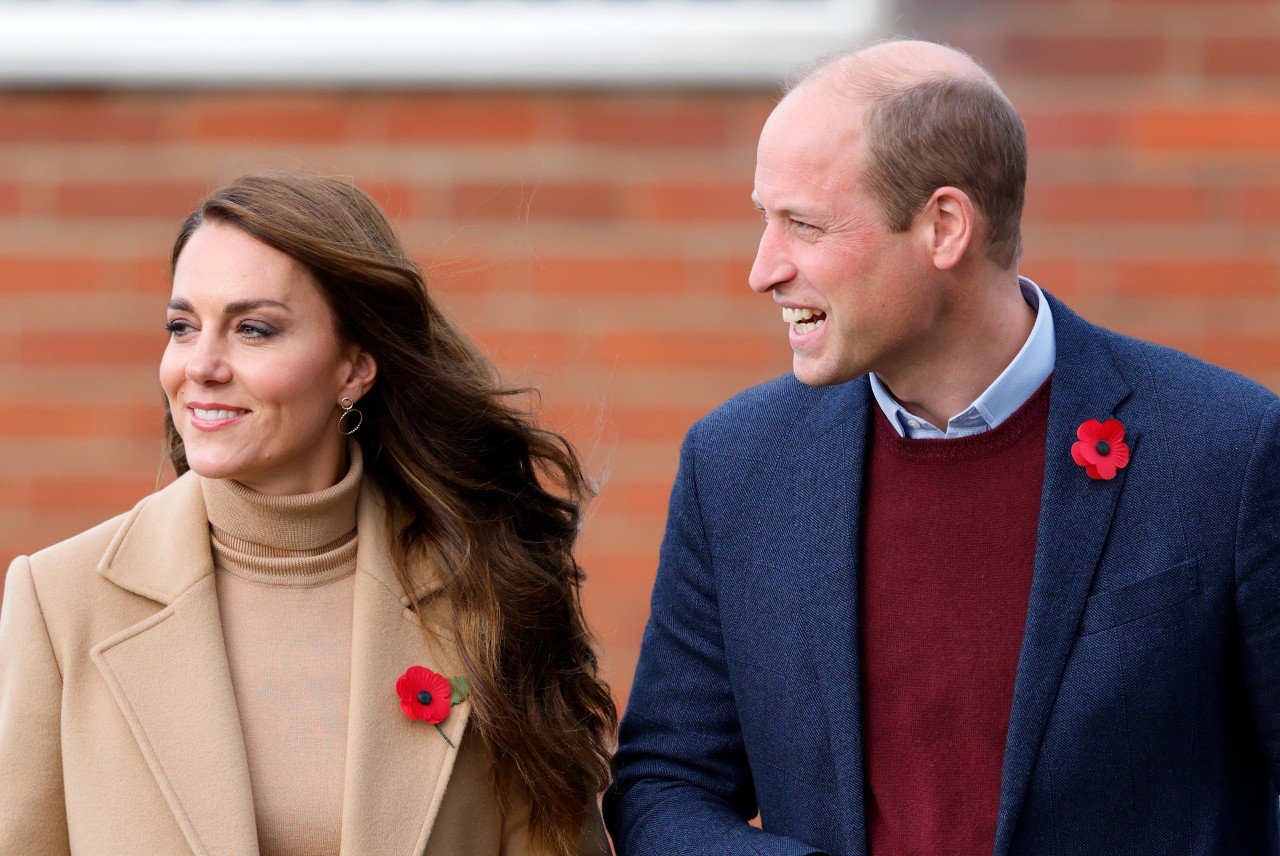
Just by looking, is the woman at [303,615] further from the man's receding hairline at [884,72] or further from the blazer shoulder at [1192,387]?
the blazer shoulder at [1192,387]

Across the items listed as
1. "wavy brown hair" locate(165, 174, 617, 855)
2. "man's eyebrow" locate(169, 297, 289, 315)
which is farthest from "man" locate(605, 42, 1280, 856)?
"man's eyebrow" locate(169, 297, 289, 315)

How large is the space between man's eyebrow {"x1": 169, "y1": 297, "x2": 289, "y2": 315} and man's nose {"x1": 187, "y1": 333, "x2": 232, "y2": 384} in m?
0.05

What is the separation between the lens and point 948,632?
3184mm

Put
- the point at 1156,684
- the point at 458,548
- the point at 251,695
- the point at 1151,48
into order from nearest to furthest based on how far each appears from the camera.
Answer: the point at 1156,684
the point at 251,695
the point at 458,548
the point at 1151,48

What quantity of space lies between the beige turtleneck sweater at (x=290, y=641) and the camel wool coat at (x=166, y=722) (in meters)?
0.05

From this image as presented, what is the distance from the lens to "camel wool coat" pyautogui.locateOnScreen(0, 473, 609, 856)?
3.16m

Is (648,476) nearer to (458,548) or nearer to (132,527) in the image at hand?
(458,548)

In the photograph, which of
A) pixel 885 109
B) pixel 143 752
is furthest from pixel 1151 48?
pixel 143 752

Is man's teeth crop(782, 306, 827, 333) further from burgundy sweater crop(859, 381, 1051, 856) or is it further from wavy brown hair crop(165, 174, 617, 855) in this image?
wavy brown hair crop(165, 174, 617, 855)

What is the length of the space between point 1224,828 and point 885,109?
1.35 m

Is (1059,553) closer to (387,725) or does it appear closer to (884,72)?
(884,72)

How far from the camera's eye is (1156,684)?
3062mm

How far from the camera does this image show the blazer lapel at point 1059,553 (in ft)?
10.1

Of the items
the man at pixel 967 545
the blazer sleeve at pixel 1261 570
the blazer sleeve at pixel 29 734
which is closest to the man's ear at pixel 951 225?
the man at pixel 967 545
